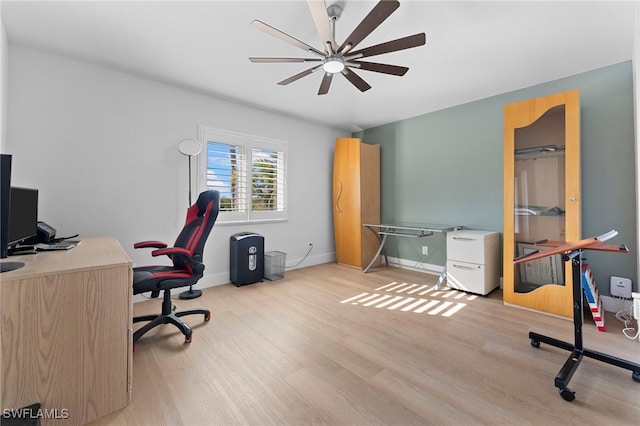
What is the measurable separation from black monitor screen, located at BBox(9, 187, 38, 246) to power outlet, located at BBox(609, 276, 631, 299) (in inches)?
184

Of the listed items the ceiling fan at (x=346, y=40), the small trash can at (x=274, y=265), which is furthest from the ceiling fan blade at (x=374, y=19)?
the small trash can at (x=274, y=265)

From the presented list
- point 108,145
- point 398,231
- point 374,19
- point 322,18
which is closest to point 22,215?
point 108,145

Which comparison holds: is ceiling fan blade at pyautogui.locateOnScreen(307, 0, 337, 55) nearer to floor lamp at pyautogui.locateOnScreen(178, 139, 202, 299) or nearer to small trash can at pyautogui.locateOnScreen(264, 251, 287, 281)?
floor lamp at pyautogui.locateOnScreen(178, 139, 202, 299)

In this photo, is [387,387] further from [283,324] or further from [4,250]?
[4,250]

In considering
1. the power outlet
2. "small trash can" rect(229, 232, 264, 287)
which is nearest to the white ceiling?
"small trash can" rect(229, 232, 264, 287)

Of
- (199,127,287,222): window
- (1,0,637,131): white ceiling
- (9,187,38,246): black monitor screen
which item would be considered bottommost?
(9,187,38,246): black monitor screen

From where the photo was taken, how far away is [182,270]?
2172 millimetres

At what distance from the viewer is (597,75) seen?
262 centimetres

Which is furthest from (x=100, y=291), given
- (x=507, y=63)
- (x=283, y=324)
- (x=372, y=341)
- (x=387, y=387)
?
(x=507, y=63)

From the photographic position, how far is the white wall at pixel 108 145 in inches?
91.4

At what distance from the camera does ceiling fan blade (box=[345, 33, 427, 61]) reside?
1672 millimetres

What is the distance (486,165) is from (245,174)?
320 cm

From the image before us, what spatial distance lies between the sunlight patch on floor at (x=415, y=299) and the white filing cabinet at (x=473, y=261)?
13cm

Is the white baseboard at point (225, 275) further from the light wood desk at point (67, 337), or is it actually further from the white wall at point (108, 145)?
the light wood desk at point (67, 337)
